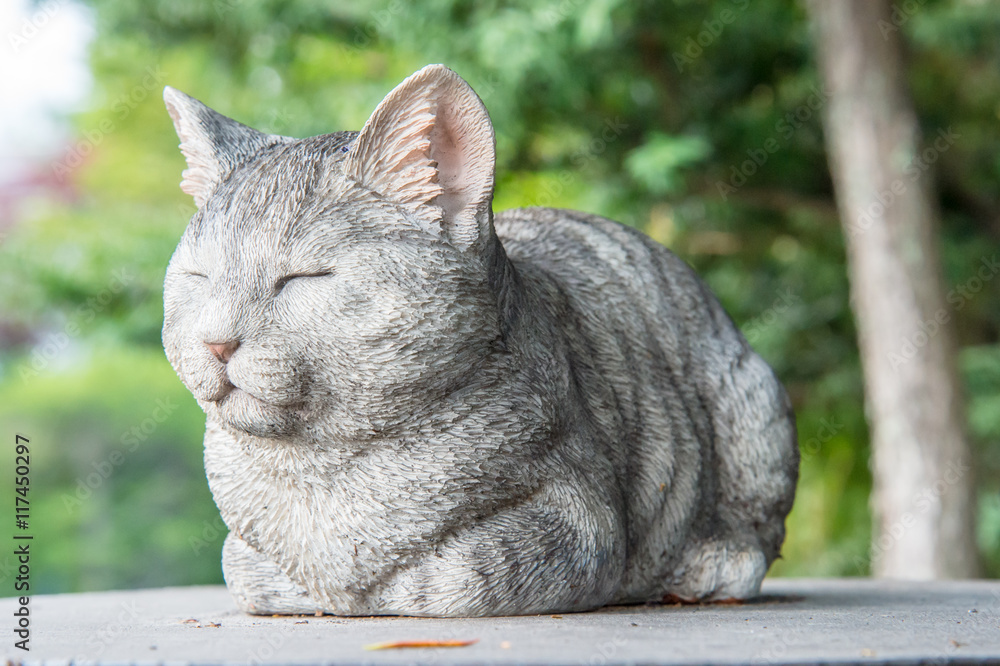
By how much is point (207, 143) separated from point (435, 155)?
0.52 meters

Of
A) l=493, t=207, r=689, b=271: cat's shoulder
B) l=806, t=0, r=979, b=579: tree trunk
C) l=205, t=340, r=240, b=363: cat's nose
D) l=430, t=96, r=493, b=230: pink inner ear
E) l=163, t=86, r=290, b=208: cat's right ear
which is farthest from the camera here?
l=806, t=0, r=979, b=579: tree trunk

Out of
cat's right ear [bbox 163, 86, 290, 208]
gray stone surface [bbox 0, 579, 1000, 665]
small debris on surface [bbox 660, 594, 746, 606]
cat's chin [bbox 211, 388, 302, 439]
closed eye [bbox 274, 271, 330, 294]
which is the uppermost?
cat's right ear [bbox 163, 86, 290, 208]

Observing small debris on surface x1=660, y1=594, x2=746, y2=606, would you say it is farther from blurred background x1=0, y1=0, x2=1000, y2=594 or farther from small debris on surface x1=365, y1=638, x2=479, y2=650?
blurred background x1=0, y1=0, x2=1000, y2=594

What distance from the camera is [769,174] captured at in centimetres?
562

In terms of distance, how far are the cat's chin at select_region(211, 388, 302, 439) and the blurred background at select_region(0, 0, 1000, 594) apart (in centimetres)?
261

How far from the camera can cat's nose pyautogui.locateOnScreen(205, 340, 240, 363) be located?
2.03 m

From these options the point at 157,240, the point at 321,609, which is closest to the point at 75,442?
the point at 157,240

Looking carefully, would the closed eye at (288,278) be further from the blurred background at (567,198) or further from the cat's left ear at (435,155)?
the blurred background at (567,198)

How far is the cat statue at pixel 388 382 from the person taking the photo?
2055 millimetres

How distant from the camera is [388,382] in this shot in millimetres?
2059

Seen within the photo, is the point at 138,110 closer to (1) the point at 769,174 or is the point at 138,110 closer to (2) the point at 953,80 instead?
(1) the point at 769,174

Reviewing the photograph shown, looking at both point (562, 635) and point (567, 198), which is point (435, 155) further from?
point (567, 198)

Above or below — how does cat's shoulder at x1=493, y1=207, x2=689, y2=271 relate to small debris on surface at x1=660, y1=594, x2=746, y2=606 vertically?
above

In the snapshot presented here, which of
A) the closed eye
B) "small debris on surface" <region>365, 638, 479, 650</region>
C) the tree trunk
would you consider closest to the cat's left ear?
the closed eye
